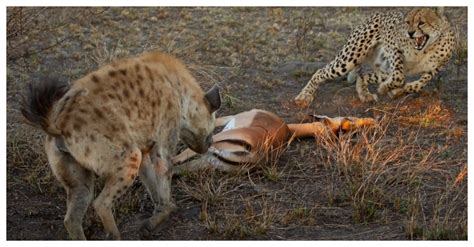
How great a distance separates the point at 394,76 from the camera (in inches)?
349

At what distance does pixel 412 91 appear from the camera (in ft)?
28.8

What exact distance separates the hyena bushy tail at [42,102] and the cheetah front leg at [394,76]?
175 inches

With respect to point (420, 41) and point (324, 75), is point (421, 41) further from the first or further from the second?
point (324, 75)

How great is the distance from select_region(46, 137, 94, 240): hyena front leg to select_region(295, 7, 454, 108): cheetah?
377 centimetres

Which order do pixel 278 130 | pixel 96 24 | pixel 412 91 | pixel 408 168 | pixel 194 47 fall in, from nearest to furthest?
pixel 408 168 < pixel 278 130 < pixel 412 91 < pixel 194 47 < pixel 96 24

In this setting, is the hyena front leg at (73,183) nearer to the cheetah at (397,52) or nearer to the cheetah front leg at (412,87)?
the cheetah at (397,52)

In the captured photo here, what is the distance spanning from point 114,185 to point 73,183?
0.86ft

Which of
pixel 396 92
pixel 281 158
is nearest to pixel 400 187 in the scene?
pixel 281 158

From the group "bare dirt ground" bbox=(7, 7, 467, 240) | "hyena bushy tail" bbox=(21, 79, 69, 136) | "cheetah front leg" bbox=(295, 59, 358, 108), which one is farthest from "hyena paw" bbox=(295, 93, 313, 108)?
"hyena bushy tail" bbox=(21, 79, 69, 136)

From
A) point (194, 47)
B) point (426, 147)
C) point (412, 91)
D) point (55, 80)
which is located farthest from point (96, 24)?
point (55, 80)

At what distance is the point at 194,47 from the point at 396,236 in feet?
15.4

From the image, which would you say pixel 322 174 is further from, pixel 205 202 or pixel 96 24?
pixel 96 24

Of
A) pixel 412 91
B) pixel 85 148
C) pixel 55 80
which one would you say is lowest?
pixel 412 91

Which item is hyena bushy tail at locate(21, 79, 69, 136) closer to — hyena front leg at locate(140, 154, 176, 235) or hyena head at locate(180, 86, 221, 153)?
hyena front leg at locate(140, 154, 176, 235)
